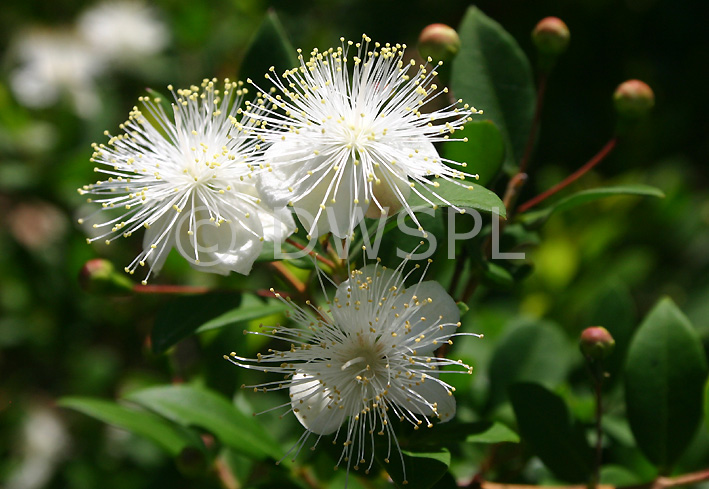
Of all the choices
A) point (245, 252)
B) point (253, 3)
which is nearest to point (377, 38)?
point (253, 3)

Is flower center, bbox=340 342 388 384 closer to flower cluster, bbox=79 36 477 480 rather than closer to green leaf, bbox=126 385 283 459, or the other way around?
flower cluster, bbox=79 36 477 480

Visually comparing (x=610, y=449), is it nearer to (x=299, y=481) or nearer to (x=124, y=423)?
(x=299, y=481)

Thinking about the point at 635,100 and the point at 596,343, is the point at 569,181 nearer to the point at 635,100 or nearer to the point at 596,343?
the point at 635,100

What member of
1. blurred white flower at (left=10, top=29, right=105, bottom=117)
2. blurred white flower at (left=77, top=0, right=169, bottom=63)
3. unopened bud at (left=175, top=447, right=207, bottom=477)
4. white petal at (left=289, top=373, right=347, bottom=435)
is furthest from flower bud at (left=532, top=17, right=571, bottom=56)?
blurred white flower at (left=77, top=0, right=169, bottom=63)

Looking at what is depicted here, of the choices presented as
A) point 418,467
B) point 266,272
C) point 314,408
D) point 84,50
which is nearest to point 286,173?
point 314,408

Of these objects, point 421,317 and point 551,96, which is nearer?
point 421,317

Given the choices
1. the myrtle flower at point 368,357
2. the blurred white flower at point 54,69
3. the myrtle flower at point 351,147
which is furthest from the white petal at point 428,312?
the blurred white flower at point 54,69
